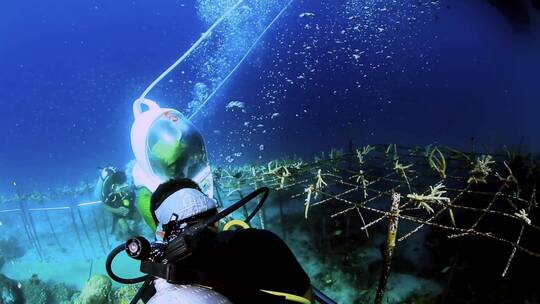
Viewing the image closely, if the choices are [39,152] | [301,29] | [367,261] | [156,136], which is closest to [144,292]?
[156,136]

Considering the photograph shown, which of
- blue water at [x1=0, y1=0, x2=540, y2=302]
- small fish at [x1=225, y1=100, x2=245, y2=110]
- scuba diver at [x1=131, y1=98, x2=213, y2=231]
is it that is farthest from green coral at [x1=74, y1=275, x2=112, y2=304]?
small fish at [x1=225, y1=100, x2=245, y2=110]

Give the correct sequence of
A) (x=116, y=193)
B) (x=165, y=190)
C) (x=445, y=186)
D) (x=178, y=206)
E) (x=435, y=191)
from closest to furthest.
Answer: (x=178, y=206)
(x=165, y=190)
(x=435, y=191)
(x=445, y=186)
(x=116, y=193)

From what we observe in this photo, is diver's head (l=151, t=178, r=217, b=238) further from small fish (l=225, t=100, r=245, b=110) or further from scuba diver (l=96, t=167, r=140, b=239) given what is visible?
small fish (l=225, t=100, r=245, b=110)

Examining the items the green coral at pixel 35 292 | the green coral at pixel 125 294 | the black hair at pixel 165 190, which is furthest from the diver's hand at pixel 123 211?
the black hair at pixel 165 190

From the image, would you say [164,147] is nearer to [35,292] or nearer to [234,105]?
[35,292]

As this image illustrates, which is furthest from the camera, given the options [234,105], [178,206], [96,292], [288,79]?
[288,79]

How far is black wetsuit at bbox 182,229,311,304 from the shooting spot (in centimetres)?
191

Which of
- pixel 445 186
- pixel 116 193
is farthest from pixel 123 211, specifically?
pixel 445 186

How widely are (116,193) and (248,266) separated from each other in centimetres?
972

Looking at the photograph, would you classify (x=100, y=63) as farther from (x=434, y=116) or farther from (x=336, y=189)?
(x=336, y=189)

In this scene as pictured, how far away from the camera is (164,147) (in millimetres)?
5762

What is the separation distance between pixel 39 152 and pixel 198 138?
10765 cm

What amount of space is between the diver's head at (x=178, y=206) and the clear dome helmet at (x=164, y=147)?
307 centimetres

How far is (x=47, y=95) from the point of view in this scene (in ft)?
381
